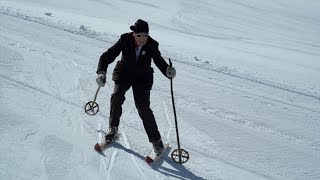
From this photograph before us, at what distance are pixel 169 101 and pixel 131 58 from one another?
241cm

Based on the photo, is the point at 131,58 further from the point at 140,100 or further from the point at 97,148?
the point at 97,148

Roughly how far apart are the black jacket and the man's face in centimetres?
8

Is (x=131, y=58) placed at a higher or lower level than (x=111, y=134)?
higher

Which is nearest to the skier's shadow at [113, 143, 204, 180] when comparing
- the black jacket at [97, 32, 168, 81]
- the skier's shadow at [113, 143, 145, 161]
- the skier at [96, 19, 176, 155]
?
the skier's shadow at [113, 143, 145, 161]

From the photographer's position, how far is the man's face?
5.68m

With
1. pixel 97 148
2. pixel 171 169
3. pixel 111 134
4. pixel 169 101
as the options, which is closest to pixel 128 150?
pixel 111 134

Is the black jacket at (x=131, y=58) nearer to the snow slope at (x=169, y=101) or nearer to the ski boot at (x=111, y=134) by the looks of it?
the ski boot at (x=111, y=134)

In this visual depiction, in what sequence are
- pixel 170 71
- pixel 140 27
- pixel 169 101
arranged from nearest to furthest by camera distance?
pixel 140 27 → pixel 170 71 → pixel 169 101

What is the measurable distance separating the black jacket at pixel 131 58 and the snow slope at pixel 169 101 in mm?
1207

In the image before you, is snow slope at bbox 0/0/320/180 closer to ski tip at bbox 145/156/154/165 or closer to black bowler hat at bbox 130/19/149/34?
ski tip at bbox 145/156/154/165

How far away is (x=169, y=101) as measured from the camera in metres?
8.13

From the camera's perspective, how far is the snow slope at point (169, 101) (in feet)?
19.7

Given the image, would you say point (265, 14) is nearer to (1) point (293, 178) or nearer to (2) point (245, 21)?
(2) point (245, 21)

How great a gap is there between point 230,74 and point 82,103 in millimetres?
3774
